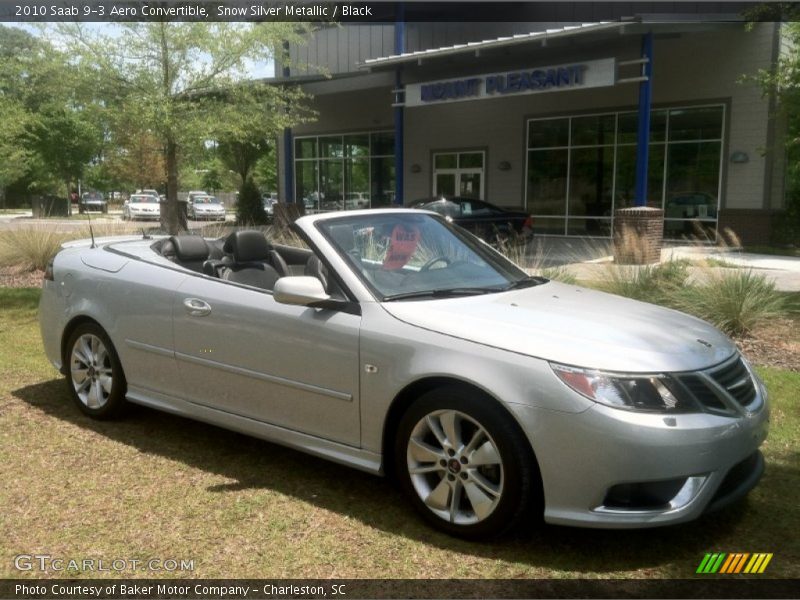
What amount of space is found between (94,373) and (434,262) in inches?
102

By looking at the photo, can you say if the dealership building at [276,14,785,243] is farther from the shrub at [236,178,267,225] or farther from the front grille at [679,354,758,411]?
the front grille at [679,354,758,411]

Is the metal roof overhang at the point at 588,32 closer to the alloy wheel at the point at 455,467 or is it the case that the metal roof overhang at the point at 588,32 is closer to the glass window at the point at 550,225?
the glass window at the point at 550,225

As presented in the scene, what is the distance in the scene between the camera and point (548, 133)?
2328cm

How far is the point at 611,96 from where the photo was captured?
21562 mm

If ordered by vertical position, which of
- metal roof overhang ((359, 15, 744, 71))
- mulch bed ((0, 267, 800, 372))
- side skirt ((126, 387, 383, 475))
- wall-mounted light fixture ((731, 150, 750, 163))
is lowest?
mulch bed ((0, 267, 800, 372))

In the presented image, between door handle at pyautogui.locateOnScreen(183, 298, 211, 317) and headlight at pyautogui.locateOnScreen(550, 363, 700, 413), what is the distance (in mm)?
2187

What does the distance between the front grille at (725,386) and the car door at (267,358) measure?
1.58 m

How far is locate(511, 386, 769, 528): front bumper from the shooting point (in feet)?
10.0

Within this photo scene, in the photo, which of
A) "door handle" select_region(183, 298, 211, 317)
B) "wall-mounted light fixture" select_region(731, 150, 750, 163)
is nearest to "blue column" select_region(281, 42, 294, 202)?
"wall-mounted light fixture" select_region(731, 150, 750, 163)

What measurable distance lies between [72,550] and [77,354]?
2165 mm

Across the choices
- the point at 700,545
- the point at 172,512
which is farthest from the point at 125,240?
the point at 700,545

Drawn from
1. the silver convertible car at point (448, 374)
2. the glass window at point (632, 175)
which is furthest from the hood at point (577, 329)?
the glass window at point (632, 175)

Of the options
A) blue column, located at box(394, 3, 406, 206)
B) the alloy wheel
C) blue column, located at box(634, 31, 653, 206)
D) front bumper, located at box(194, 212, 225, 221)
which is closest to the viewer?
the alloy wheel

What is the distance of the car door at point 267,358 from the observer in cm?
381
